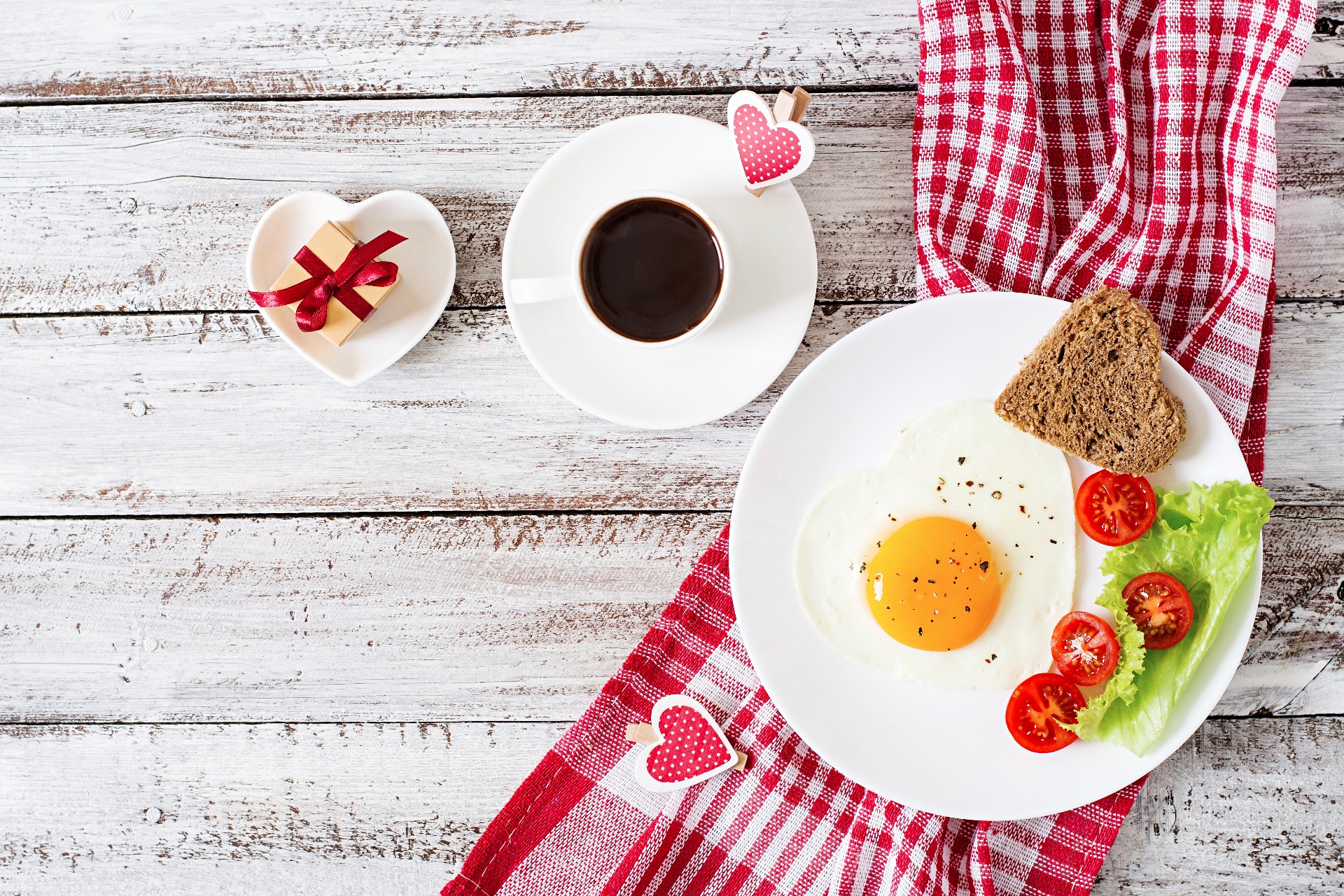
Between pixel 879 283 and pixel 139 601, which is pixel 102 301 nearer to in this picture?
pixel 139 601

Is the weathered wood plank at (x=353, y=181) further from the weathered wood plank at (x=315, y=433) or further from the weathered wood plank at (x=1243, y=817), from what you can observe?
the weathered wood plank at (x=1243, y=817)

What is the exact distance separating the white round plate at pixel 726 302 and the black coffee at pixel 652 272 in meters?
0.06

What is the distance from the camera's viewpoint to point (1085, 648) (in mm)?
1498

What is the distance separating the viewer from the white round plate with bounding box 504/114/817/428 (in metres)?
1.58

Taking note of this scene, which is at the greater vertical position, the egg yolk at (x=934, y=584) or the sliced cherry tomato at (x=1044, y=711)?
the egg yolk at (x=934, y=584)

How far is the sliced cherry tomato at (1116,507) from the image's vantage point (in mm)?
1491

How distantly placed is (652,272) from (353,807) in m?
1.32

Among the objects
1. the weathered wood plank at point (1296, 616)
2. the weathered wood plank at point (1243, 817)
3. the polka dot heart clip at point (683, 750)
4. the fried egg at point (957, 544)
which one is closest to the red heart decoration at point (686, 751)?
the polka dot heart clip at point (683, 750)

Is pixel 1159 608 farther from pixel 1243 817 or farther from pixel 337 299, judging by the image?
pixel 337 299

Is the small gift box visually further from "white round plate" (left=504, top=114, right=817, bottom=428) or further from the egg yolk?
the egg yolk

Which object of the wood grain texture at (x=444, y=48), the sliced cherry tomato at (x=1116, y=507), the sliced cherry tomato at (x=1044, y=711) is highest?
the wood grain texture at (x=444, y=48)

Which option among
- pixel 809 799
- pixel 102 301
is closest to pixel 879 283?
pixel 809 799

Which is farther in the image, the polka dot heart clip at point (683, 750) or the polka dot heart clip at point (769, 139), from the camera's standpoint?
the polka dot heart clip at point (683, 750)

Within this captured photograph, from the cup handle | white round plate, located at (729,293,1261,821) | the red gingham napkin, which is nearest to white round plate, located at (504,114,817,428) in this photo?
the cup handle
